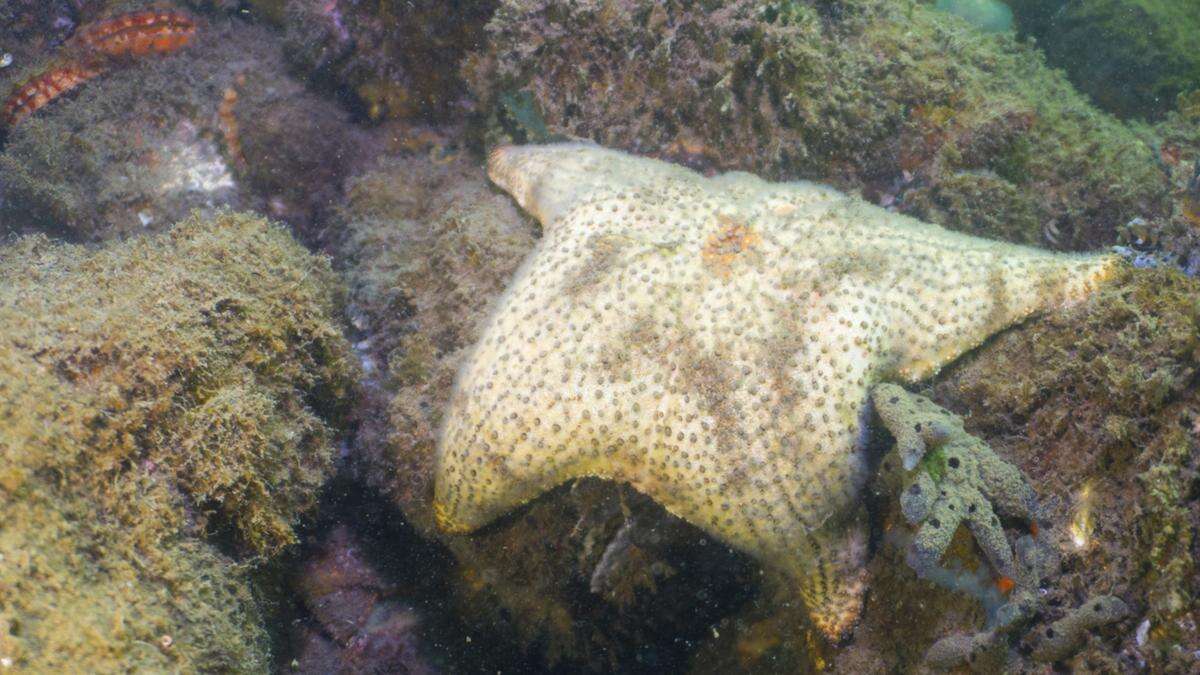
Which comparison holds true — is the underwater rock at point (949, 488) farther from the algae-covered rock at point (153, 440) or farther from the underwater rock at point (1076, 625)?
the algae-covered rock at point (153, 440)

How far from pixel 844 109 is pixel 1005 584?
120 inches

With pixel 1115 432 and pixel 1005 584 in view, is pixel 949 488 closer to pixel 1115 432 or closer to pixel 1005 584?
Result: pixel 1005 584

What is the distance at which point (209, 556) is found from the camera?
2.80m

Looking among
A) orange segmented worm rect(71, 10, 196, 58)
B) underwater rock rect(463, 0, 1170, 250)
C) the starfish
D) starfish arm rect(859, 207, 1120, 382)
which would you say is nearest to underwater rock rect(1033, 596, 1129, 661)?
the starfish

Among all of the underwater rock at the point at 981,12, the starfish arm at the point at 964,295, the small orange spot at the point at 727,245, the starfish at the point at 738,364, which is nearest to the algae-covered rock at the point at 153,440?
the starfish at the point at 738,364

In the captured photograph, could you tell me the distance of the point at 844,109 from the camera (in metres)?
4.17

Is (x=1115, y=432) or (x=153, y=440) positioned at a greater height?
(x=1115, y=432)

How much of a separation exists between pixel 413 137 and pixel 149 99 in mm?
3249

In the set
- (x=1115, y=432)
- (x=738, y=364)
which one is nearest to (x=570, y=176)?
(x=738, y=364)

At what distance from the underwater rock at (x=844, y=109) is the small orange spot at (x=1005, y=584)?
269cm

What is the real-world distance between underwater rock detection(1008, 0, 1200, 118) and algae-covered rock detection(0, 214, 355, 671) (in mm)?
9359

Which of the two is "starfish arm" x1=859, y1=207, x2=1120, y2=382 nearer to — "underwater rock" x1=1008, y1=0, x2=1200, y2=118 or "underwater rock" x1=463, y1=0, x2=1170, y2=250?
"underwater rock" x1=463, y1=0, x2=1170, y2=250

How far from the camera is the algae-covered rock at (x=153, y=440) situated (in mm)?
2189

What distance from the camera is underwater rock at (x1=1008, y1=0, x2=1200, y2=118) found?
23.8ft
